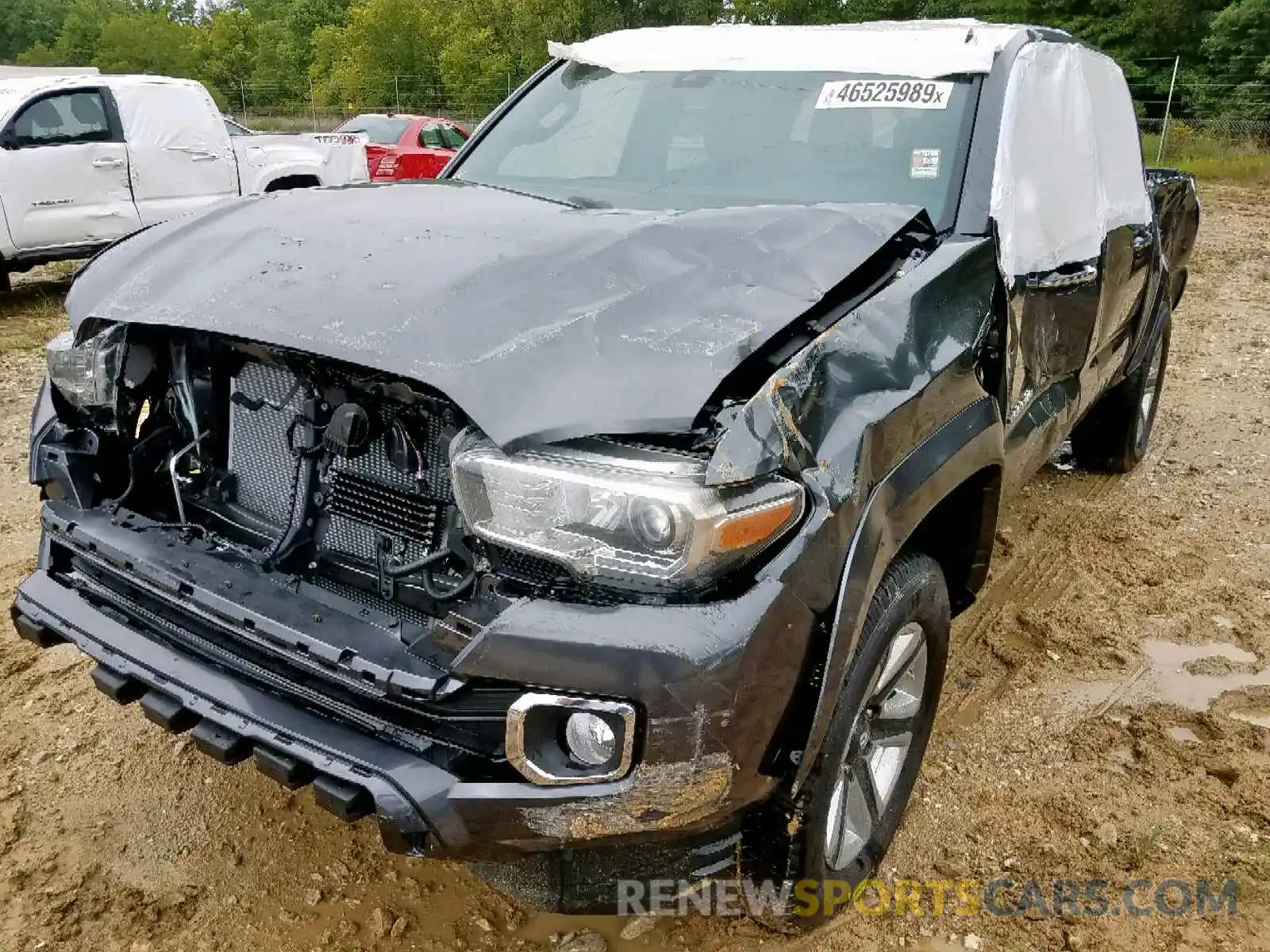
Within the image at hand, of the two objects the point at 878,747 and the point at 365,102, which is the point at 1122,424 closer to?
the point at 878,747

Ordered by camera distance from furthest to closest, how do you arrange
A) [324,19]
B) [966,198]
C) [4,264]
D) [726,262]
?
[324,19], [4,264], [966,198], [726,262]

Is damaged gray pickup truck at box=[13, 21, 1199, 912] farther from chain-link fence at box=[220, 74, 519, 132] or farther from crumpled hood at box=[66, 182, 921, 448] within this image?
chain-link fence at box=[220, 74, 519, 132]

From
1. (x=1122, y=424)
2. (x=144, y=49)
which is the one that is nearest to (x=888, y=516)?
(x=1122, y=424)

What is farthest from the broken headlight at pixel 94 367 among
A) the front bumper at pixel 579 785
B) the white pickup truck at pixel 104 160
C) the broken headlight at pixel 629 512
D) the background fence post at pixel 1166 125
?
the background fence post at pixel 1166 125

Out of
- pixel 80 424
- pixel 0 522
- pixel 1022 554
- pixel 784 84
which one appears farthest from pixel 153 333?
pixel 1022 554

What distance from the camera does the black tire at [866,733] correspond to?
2008 mm

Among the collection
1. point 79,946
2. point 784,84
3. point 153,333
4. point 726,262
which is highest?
point 784,84

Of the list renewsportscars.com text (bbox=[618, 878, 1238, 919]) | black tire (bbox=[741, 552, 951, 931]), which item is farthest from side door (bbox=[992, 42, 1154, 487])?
renewsportscars.com text (bbox=[618, 878, 1238, 919])

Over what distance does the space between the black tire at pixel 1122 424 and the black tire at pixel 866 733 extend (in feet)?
8.96

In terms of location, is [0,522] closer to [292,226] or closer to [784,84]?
[292,226]

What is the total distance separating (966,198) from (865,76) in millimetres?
582

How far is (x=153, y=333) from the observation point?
248cm

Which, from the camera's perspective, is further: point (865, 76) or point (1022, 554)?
point (1022, 554)

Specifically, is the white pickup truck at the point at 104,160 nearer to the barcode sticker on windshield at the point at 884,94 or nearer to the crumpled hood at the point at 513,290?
the crumpled hood at the point at 513,290
